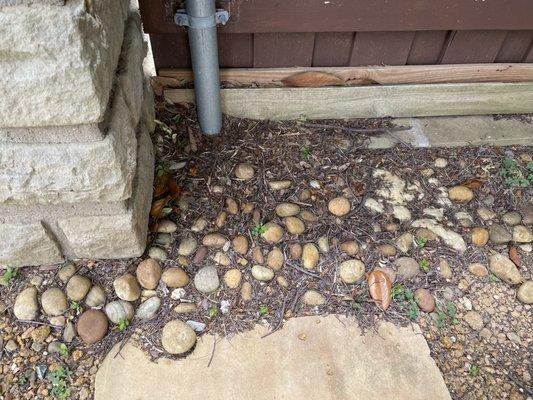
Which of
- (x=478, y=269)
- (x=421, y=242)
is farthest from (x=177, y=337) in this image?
(x=478, y=269)

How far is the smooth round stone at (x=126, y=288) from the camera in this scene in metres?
1.47

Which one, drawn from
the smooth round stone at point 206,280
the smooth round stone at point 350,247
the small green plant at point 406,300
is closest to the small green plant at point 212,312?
the smooth round stone at point 206,280

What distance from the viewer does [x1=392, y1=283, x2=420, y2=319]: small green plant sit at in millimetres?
1527

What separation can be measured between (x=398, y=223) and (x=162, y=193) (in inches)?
35.2

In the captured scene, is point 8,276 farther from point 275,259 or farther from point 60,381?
point 275,259

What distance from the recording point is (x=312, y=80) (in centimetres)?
194

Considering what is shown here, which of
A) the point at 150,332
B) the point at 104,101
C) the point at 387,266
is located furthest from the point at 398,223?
the point at 104,101

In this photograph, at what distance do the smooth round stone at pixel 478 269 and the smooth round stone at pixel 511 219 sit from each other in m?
0.24

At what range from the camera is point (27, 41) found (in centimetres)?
90

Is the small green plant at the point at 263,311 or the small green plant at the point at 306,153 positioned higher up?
the small green plant at the point at 306,153

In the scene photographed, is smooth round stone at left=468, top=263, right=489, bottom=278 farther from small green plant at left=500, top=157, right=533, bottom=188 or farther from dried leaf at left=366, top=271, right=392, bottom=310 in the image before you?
small green plant at left=500, top=157, right=533, bottom=188

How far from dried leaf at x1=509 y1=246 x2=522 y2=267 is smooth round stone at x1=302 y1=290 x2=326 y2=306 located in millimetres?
736

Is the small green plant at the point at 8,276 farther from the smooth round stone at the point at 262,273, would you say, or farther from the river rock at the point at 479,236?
the river rock at the point at 479,236

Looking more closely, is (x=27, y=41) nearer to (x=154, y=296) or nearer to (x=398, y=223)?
(x=154, y=296)
